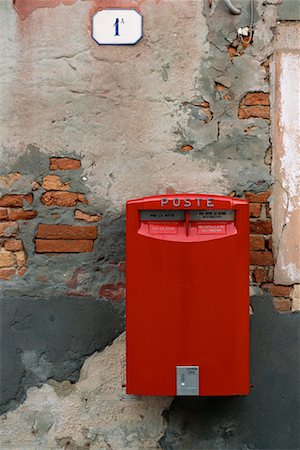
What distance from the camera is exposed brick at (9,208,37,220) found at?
8.57 feet

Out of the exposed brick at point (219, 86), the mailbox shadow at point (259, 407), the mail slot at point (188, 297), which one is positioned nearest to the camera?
the mail slot at point (188, 297)

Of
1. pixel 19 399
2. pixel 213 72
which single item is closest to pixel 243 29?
pixel 213 72

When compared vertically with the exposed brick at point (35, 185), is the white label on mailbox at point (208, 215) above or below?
below

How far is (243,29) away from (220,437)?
1.94 m

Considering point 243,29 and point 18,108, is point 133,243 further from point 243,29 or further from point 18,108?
point 243,29

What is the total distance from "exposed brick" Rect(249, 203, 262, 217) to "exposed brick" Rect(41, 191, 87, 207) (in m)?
0.80

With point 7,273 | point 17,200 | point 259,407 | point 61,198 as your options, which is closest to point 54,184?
point 61,198

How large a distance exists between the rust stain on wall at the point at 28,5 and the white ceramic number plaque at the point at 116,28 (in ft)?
0.61

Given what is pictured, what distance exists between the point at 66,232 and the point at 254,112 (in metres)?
1.07

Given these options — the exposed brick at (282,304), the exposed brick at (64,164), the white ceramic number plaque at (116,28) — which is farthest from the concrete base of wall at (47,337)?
the white ceramic number plaque at (116,28)

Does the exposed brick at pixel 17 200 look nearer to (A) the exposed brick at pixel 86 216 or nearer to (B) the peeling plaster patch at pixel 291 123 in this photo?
(A) the exposed brick at pixel 86 216

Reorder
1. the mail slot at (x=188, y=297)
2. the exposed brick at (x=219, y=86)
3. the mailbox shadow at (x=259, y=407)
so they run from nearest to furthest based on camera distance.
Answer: the mail slot at (x=188, y=297), the mailbox shadow at (x=259, y=407), the exposed brick at (x=219, y=86)

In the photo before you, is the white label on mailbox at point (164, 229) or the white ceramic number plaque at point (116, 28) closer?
the white label on mailbox at point (164, 229)

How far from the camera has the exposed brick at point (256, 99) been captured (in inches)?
103
